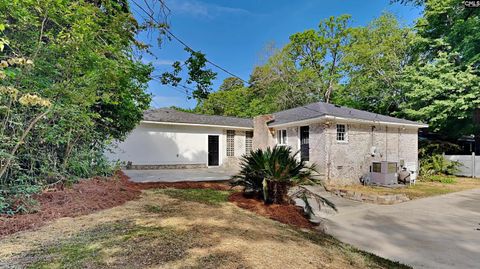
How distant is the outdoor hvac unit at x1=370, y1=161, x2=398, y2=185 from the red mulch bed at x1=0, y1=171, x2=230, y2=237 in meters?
10.4

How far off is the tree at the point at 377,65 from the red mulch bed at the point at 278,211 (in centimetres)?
1637

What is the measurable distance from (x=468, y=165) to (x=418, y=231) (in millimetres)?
13841

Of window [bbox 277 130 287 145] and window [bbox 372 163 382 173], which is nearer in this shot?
window [bbox 372 163 382 173]

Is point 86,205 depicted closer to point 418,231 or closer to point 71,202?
point 71,202

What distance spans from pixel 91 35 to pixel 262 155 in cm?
471

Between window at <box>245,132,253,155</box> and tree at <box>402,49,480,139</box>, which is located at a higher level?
tree at <box>402,49,480,139</box>

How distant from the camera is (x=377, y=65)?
20.9 m

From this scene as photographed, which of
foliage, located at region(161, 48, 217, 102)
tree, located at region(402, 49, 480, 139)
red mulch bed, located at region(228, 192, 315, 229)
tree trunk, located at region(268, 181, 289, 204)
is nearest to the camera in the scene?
red mulch bed, located at region(228, 192, 315, 229)

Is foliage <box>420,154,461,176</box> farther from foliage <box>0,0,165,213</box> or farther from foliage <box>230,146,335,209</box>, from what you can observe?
foliage <box>0,0,165,213</box>

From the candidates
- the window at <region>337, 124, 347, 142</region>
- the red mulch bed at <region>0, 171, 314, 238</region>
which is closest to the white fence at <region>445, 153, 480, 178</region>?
the window at <region>337, 124, 347, 142</region>

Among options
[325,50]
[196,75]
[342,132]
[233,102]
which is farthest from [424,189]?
[233,102]

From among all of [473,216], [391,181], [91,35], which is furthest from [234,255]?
[391,181]

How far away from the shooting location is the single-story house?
Result: 467 inches

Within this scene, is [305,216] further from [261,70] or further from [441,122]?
[261,70]
